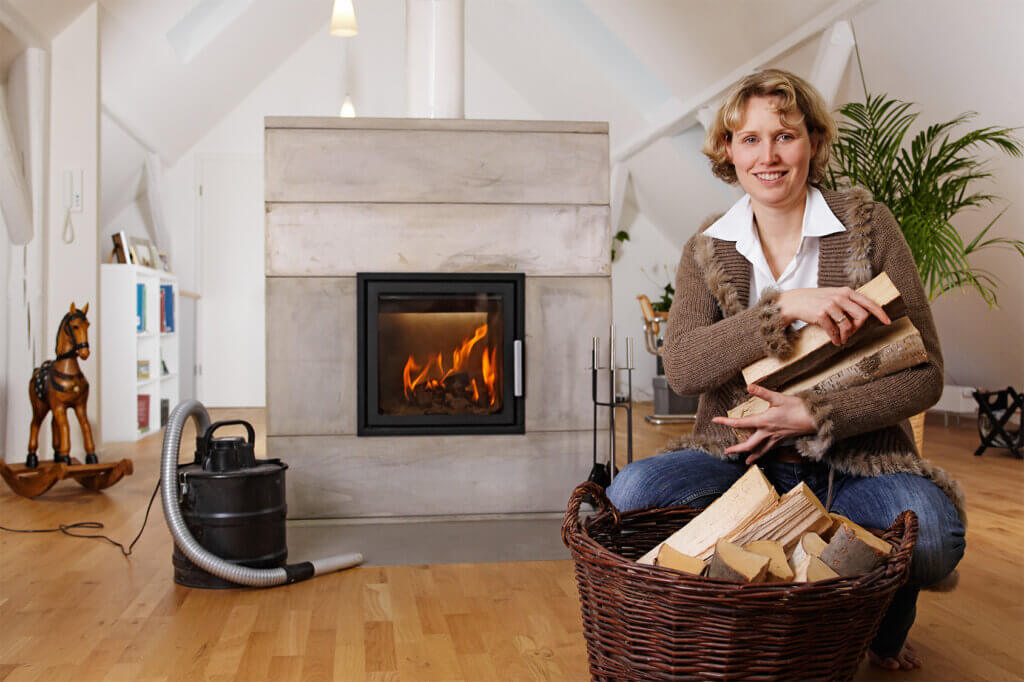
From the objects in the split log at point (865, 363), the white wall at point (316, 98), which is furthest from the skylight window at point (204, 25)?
the split log at point (865, 363)

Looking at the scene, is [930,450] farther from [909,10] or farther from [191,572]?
[191,572]

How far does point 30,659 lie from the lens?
1.76 meters

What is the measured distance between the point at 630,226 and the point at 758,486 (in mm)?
6680

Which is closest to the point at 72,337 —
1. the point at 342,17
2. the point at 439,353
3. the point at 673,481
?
the point at 439,353

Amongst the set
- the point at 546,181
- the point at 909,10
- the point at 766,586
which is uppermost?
the point at 909,10

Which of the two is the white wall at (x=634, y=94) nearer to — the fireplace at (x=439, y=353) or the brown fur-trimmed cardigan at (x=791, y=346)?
the fireplace at (x=439, y=353)

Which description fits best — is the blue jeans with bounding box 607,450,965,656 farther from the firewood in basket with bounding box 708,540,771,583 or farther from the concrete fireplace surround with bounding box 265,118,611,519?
the concrete fireplace surround with bounding box 265,118,611,519

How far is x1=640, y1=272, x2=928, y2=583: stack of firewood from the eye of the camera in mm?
1164

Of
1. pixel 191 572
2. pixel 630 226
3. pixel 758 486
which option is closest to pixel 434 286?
pixel 191 572

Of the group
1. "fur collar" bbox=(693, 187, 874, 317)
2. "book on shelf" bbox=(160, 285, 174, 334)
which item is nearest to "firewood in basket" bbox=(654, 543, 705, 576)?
"fur collar" bbox=(693, 187, 874, 317)

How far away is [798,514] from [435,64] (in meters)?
2.45

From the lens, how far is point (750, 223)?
1618mm

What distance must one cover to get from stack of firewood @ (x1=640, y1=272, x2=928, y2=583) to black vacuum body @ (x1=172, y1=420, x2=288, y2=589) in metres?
1.30

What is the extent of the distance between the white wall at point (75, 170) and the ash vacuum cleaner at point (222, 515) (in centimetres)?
225
